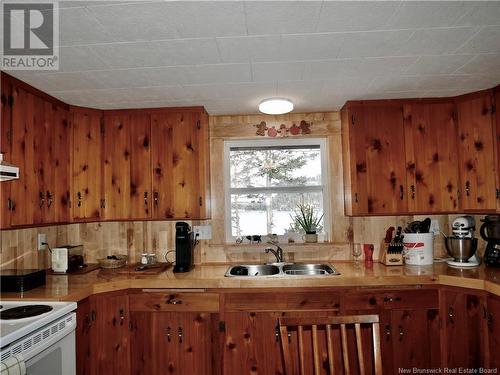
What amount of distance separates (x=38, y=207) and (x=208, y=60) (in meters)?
1.59

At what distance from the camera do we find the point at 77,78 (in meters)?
2.17

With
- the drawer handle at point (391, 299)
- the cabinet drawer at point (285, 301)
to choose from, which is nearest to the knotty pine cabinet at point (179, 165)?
the cabinet drawer at point (285, 301)

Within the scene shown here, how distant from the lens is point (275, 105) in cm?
262

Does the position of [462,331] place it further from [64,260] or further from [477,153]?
[64,260]

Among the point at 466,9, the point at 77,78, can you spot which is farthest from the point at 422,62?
the point at 77,78

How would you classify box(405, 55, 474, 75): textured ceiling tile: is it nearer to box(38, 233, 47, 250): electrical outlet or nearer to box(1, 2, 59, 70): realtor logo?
box(1, 2, 59, 70): realtor logo

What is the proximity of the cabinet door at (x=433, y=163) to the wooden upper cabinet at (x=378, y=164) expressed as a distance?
83 mm

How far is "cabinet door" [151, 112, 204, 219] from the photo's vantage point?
277 centimetres

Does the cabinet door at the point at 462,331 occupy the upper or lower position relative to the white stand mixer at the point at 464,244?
lower

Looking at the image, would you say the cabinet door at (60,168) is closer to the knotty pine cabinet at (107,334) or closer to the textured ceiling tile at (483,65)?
the knotty pine cabinet at (107,334)

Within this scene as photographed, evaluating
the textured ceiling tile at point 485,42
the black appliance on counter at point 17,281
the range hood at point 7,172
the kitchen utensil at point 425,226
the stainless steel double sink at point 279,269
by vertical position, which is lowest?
the stainless steel double sink at point 279,269

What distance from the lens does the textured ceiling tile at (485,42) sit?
1.69 m

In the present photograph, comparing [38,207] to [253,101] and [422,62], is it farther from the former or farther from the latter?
[422,62]

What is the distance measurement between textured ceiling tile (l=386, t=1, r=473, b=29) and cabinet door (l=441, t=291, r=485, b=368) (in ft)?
5.72
